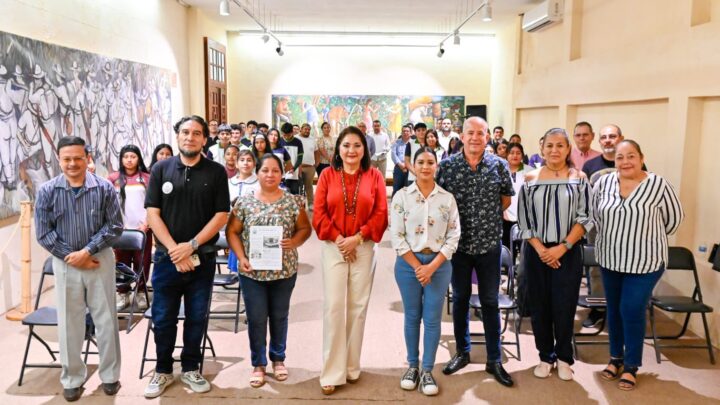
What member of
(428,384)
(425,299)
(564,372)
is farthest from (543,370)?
(425,299)

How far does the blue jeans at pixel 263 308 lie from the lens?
12.3 ft

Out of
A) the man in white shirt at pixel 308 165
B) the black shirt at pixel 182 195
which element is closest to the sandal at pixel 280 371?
the black shirt at pixel 182 195

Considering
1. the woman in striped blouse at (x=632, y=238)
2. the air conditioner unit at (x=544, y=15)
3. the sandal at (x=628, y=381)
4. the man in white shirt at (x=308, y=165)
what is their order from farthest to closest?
the man in white shirt at (x=308, y=165), the air conditioner unit at (x=544, y=15), the sandal at (x=628, y=381), the woman in striped blouse at (x=632, y=238)

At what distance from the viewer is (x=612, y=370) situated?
13.5 feet

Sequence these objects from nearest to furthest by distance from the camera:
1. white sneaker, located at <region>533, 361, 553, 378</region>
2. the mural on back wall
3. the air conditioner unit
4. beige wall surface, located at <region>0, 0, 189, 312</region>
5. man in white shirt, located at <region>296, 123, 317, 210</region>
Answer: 1. white sneaker, located at <region>533, 361, 553, 378</region>
2. beige wall surface, located at <region>0, 0, 189, 312</region>
3. the air conditioner unit
4. man in white shirt, located at <region>296, 123, 317, 210</region>
5. the mural on back wall

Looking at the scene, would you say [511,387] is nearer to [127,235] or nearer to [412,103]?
[127,235]

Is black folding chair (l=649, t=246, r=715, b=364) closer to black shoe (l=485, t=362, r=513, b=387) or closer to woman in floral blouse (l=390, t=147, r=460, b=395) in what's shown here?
black shoe (l=485, t=362, r=513, b=387)

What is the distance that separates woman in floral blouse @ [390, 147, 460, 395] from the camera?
3637 mm

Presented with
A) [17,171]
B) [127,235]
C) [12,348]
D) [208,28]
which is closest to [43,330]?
[12,348]

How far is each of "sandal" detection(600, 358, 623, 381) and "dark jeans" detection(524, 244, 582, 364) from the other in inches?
10.8

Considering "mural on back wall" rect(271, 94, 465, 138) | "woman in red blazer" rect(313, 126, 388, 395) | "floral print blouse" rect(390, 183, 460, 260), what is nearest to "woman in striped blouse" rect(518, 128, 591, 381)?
"floral print blouse" rect(390, 183, 460, 260)

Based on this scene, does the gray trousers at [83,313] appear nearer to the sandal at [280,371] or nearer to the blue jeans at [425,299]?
the sandal at [280,371]

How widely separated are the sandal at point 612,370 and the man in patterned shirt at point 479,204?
0.73 m

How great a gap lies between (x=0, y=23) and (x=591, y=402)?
573 centimetres
